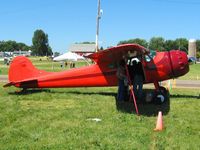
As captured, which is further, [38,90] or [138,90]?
[38,90]

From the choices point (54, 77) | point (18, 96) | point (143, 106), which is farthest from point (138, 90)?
point (18, 96)

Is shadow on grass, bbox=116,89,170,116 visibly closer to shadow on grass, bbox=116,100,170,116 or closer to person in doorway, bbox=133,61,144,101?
shadow on grass, bbox=116,100,170,116

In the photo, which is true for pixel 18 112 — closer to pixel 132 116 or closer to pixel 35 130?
pixel 35 130

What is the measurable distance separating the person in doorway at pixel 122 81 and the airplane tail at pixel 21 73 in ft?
13.3

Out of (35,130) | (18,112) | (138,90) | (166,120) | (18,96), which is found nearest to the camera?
(35,130)

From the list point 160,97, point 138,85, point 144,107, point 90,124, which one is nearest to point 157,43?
point 138,85

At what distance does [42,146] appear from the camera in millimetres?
7484

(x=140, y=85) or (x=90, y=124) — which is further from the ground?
(x=140, y=85)

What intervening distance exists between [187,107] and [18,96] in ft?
22.1

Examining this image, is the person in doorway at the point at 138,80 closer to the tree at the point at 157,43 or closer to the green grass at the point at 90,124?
the green grass at the point at 90,124

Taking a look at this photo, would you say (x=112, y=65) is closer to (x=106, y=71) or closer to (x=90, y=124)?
(x=106, y=71)

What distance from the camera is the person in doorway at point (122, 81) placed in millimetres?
13744

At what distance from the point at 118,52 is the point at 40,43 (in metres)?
184

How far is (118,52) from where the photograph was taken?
13.0 meters
